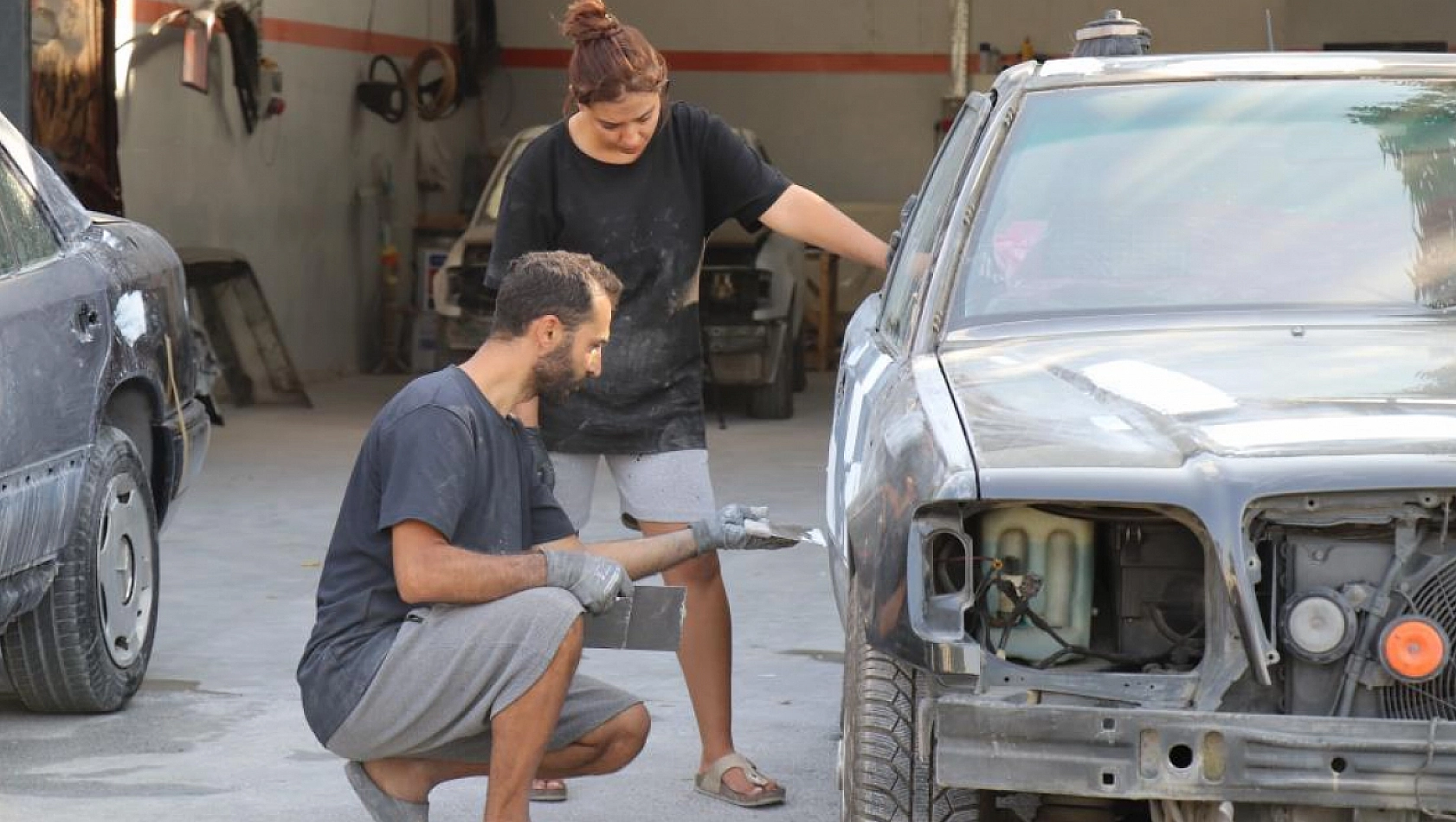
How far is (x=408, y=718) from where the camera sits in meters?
4.18

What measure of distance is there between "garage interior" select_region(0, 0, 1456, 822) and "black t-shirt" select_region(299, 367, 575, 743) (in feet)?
3.20

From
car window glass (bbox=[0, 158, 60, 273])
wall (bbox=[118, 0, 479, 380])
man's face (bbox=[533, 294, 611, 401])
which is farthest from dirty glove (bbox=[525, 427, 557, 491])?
wall (bbox=[118, 0, 479, 380])

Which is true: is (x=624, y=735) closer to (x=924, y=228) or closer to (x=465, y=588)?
(x=465, y=588)

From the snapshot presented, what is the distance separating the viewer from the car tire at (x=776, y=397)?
13914 mm

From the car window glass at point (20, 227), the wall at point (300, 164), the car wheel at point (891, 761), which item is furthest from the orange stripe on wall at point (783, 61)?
the car wheel at point (891, 761)

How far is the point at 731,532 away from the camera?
443 cm

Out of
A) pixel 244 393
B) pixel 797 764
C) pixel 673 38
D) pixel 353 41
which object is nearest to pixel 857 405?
pixel 797 764

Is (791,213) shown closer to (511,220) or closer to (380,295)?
(511,220)

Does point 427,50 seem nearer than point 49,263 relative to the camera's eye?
No

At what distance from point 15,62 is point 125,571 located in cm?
382

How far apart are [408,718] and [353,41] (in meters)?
13.6

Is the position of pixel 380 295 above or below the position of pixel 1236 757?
below

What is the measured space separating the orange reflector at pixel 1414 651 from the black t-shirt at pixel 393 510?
170 centimetres

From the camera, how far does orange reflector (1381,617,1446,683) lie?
3195mm
